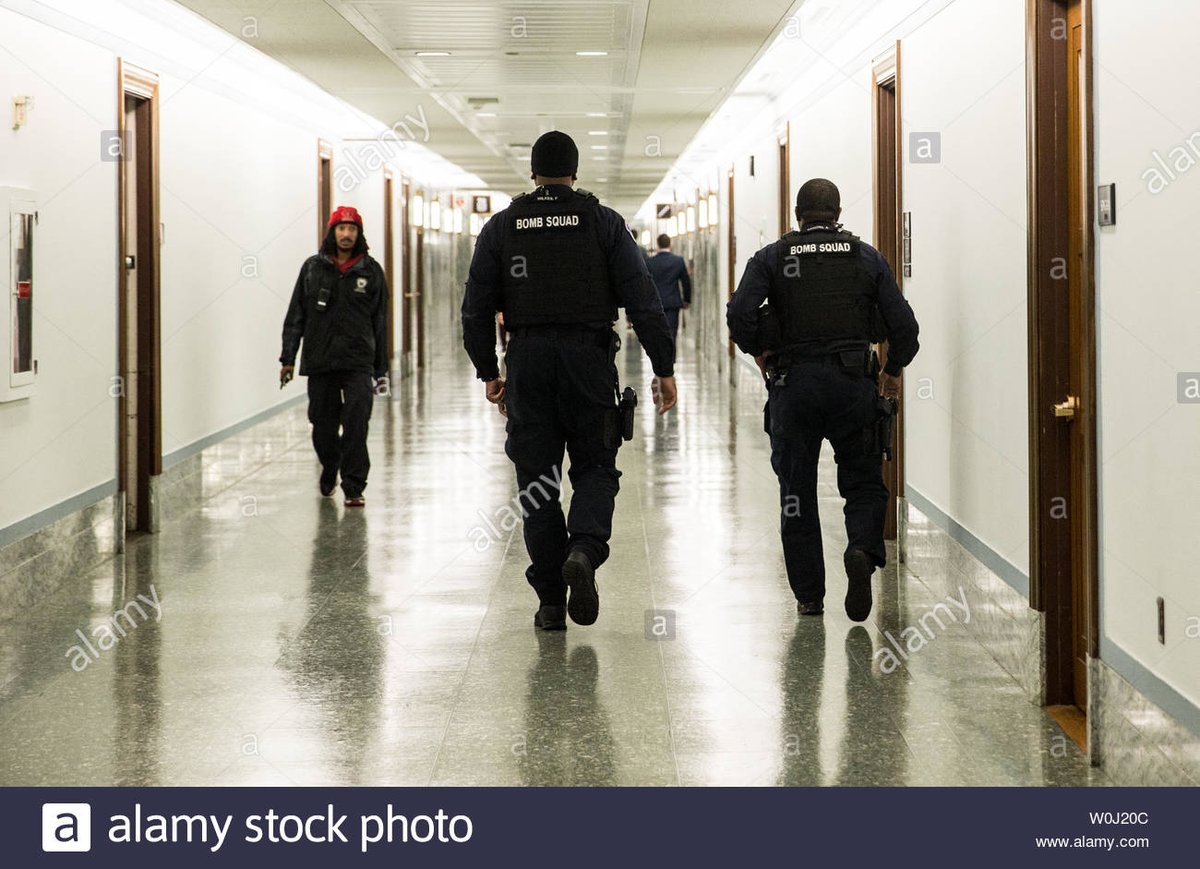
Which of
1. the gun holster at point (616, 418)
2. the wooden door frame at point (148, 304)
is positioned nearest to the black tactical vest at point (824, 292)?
the gun holster at point (616, 418)

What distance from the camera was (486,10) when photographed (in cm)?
834

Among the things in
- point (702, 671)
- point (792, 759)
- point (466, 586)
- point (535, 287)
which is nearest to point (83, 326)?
point (466, 586)

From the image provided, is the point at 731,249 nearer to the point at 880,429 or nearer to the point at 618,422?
the point at 880,429

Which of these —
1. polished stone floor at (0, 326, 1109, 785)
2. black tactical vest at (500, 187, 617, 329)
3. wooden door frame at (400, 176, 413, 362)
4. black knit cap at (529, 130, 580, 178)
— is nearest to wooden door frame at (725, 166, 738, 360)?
wooden door frame at (400, 176, 413, 362)

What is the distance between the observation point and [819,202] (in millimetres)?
5441

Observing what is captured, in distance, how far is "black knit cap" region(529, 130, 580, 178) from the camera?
17.3 ft

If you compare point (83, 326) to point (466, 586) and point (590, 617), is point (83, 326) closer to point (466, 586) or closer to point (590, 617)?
point (466, 586)

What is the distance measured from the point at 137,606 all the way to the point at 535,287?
7.03 ft

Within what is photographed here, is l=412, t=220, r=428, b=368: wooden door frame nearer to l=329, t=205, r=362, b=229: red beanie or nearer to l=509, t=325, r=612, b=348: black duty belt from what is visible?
l=329, t=205, r=362, b=229: red beanie

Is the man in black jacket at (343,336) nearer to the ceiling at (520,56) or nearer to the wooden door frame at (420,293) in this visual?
the ceiling at (520,56)

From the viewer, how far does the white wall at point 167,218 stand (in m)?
6.14

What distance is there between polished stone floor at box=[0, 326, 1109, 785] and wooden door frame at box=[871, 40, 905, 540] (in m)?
0.38

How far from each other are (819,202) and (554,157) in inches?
38.9

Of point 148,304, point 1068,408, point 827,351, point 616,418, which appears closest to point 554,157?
point 616,418
